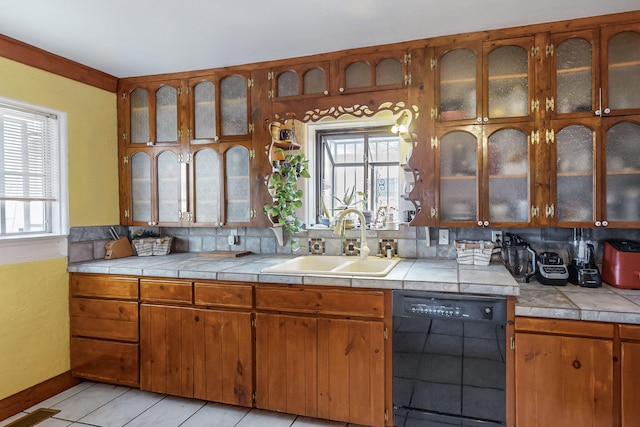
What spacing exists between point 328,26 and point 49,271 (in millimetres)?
2583

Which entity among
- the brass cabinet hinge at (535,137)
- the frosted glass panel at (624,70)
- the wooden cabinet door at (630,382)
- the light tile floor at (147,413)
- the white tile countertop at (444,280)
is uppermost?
the frosted glass panel at (624,70)

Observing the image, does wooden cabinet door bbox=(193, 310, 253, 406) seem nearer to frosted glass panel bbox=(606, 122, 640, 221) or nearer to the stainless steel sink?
the stainless steel sink

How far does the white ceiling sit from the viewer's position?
2086 mm

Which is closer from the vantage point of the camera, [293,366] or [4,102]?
[293,366]

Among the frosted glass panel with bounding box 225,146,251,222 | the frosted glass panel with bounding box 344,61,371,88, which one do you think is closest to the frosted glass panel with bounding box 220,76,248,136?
the frosted glass panel with bounding box 225,146,251,222

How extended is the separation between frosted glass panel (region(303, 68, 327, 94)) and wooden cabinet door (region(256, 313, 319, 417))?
161cm

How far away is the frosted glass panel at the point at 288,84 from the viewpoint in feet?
9.27

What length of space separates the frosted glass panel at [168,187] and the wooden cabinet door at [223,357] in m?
1.02

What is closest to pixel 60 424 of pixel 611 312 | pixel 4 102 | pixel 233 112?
pixel 4 102

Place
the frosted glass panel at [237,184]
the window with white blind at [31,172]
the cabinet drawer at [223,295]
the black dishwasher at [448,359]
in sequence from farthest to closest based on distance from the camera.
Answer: the frosted glass panel at [237,184], the window with white blind at [31,172], the cabinet drawer at [223,295], the black dishwasher at [448,359]

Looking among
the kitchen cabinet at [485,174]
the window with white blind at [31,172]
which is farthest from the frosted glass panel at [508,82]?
the window with white blind at [31,172]

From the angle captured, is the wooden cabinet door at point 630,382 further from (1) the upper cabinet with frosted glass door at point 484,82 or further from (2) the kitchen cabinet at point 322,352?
(1) the upper cabinet with frosted glass door at point 484,82

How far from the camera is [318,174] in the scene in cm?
348

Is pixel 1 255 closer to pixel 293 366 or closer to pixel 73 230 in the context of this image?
pixel 73 230
